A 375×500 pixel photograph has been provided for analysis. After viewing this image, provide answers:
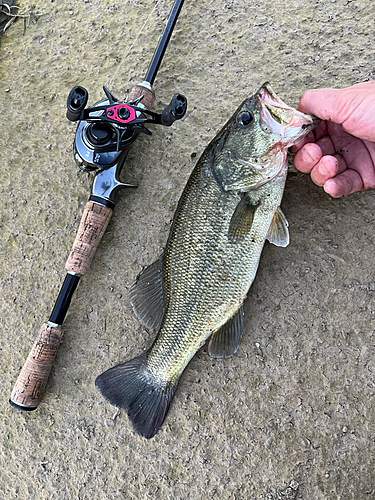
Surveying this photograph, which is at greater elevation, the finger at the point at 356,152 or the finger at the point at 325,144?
the finger at the point at 325,144

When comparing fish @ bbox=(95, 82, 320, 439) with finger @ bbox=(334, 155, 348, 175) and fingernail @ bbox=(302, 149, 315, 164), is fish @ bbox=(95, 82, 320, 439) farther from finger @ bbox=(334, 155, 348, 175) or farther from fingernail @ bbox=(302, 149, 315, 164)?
finger @ bbox=(334, 155, 348, 175)

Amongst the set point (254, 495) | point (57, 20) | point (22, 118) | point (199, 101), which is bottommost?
point (254, 495)

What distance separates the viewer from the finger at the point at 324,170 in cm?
212

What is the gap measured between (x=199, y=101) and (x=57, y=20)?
1329 millimetres

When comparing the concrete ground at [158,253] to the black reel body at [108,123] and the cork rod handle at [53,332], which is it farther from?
the black reel body at [108,123]

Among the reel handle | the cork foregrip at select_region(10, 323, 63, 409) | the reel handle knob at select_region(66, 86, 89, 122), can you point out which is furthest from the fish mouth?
the cork foregrip at select_region(10, 323, 63, 409)

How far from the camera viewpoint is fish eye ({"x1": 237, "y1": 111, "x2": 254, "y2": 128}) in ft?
6.82

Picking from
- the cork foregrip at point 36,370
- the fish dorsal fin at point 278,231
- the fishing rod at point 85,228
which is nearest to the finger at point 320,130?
the fish dorsal fin at point 278,231

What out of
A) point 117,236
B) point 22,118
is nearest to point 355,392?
point 117,236

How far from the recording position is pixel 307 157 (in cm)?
219

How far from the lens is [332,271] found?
231cm

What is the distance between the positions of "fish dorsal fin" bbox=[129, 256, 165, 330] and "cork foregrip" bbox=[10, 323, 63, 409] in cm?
49

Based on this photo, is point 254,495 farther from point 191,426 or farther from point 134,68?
point 134,68

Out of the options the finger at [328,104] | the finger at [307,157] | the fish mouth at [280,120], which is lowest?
the finger at [307,157]
